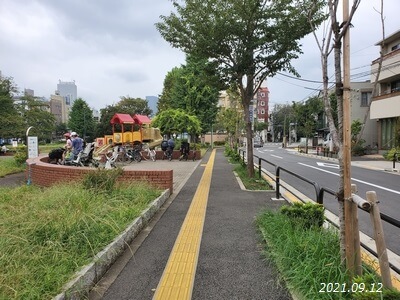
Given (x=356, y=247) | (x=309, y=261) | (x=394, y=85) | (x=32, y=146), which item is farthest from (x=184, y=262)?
(x=394, y=85)

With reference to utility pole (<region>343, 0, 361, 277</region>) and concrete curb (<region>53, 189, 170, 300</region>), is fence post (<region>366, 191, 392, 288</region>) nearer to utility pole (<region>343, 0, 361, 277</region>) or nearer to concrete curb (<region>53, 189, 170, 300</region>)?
utility pole (<region>343, 0, 361, 277</region>)

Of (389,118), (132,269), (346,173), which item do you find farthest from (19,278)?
(389,118)

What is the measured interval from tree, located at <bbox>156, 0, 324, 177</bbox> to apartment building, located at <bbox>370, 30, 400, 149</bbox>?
17.2 meters

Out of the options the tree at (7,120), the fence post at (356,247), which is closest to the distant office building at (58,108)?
the tree at (7,120)

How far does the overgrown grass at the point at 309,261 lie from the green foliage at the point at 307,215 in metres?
0.09

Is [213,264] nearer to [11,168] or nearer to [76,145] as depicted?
[76,145]

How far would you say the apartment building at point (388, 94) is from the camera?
2584cm

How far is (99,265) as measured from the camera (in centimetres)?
369

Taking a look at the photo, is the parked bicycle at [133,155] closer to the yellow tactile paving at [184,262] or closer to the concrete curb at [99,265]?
the yellow tactile paving at [184,262]

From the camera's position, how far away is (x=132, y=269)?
4.05 meters

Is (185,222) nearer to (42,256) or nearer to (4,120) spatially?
(42,256)

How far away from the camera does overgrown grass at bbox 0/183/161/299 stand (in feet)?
9.61

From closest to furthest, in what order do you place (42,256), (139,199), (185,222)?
(42,256), (185,222), (139,199)

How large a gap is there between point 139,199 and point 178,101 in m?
33.2
